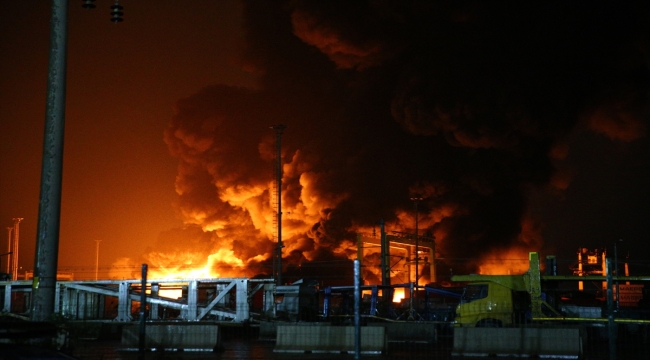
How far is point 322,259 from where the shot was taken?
59562 mm

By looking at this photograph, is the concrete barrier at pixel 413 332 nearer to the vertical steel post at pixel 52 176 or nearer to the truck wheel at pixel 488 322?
the truck wheel at pixel 488 322

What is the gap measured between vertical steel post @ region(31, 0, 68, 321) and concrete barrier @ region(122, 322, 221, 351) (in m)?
5.25

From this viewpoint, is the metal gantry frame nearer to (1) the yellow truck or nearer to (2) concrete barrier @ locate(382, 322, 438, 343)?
(2) concrete barrier @ locate(382, 322, 438, 343)

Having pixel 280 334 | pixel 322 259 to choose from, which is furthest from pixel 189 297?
pixel 322 259

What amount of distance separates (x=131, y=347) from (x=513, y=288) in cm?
1245

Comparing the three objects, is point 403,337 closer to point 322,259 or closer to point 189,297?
point 189,297

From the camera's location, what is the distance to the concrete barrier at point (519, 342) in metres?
18.4

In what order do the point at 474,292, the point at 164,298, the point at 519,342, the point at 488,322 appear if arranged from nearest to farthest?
the point at 519,342, the point at 488,322, the point at 474,292, the point at 164,298

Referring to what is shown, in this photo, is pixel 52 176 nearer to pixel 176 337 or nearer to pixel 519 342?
pixel 176 337

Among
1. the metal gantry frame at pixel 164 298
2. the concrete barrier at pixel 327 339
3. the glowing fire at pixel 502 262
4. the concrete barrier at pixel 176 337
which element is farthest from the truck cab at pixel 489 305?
the glowing fire at pixel 502 262

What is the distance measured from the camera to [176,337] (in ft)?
65.0

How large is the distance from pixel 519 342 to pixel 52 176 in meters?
Answer: 11.7

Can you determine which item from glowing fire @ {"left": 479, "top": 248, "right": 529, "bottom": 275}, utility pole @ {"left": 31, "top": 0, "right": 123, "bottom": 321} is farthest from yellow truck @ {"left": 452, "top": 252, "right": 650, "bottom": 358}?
glowing fire @ {"left": 479, "top": 248, "right": 529, "bottom": 275}

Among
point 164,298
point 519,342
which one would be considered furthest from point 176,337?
point 164,298
